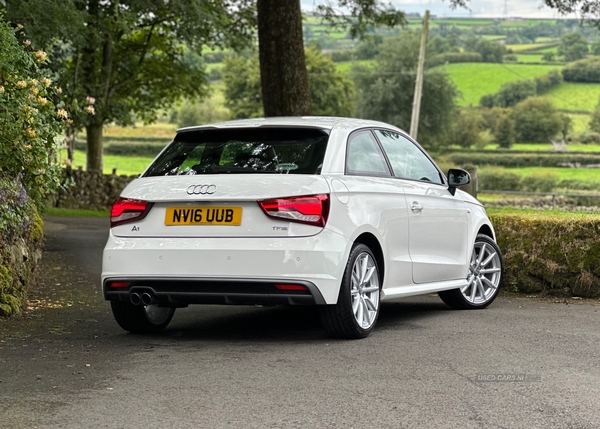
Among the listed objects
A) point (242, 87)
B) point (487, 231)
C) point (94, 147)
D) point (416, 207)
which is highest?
point (416, 207)

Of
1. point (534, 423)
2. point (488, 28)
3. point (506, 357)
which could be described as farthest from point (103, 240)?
point (488, 28)

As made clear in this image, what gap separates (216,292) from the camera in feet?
26.3

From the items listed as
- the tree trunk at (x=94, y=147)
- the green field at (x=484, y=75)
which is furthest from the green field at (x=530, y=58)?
the tree trunk at (x=94, y=147)

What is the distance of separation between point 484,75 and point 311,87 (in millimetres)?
26761

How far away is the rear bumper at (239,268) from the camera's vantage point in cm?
788

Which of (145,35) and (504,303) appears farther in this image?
(145,35)

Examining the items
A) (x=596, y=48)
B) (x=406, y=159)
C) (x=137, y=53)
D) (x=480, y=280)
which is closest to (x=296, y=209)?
(x=406, y=159)

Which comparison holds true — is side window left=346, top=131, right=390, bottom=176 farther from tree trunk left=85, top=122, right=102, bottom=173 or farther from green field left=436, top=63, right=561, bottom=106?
green field left=436, top=63, right=561, bottom=106

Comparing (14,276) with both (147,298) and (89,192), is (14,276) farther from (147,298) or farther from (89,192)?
(89,192)

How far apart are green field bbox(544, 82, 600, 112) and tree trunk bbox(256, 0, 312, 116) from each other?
84535mm

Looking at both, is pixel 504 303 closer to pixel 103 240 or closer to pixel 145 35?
pixel 103 240

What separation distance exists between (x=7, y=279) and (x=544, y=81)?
344ft

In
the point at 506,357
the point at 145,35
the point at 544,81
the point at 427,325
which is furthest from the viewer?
the point at 544,81

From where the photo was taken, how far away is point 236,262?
26.1ft
